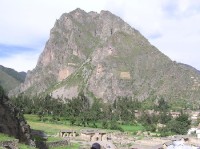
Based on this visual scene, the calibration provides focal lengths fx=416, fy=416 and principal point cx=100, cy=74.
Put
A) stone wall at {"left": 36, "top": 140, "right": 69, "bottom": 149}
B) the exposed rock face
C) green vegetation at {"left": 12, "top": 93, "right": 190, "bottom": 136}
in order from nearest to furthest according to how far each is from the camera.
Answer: the exposed rock face
stone wall at {"left": 36, "top": 140, "right": 69, "bottom": 149}
green vegetation at {"left": 12, "top": 93, "right": 190, "bottom": 136}

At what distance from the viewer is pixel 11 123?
51031mm

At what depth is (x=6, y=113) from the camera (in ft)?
169

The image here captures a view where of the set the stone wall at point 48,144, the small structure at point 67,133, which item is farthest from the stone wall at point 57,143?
the small structure at point 67,133

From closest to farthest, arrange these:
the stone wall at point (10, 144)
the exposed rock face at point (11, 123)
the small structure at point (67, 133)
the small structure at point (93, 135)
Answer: the stone wall at point (10, 144) < the exposed rock face at point (11, 123) < the small structure at point (67, 133) < the small structure at point (93, 135)

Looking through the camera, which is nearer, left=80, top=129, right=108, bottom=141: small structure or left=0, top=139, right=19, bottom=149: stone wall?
left=0, top=139, right=19, bottom=149: stone wall

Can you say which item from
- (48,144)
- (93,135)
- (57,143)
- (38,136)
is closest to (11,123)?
(48,144)

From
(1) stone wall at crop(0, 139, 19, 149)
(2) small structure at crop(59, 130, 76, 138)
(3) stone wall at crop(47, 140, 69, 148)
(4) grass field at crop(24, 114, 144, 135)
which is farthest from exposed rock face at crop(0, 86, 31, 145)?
(2) small structure at crop(59, 130, 76, 138)

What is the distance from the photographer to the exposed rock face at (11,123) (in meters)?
49.5

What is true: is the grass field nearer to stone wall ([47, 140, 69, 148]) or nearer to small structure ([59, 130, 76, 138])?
small structure ([59, 130, 76, 138])

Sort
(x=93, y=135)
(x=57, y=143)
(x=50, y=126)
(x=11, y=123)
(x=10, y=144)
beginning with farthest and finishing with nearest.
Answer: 1. (x=50, y=126)
2. (x=93, y=135)
3. (x=57, y=143)
4. (x=11, y=123)
5. (x=10, y=144)

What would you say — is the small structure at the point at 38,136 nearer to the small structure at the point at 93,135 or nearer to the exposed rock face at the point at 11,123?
the exposed rock face at the point at 11,123

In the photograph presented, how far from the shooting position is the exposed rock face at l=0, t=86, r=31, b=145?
4947 centimetres

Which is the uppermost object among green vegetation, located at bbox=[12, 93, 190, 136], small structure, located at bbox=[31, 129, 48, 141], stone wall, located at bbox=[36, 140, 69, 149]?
green vegetation, located at bbox=[12, 93, 190, 136]

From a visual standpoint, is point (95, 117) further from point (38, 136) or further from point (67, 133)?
point (38, 136)
